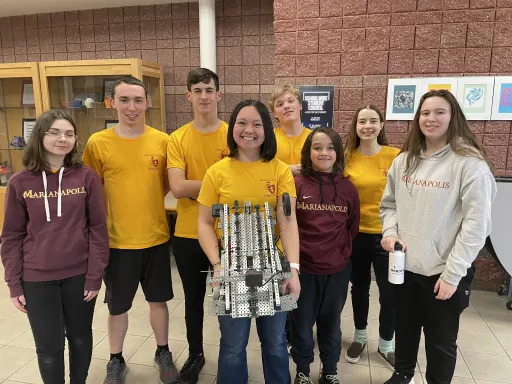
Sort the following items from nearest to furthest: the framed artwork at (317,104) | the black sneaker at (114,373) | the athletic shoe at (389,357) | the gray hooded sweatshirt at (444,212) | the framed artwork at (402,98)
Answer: the gray hooded sweatshirt at (444,212) → the black sneaker at (114,373) → the athletic shoe at (389,357) → the framed artwork at (402,98) → the framed artwork at (317,104)

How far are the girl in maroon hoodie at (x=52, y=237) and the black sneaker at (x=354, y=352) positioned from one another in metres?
1.43

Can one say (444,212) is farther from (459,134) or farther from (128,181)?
(128,181)

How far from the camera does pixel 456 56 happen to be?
2803mm

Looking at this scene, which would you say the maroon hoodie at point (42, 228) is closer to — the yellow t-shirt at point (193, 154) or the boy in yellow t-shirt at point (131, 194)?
the boy in yellow t-shirt at point (131, 194)

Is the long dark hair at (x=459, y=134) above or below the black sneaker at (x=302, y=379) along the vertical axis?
above

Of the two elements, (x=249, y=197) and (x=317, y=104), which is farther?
(x=317, y=104)

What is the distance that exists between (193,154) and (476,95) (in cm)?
225

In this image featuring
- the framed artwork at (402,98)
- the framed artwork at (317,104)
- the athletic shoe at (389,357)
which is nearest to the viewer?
the athletic shoe at (389,357)

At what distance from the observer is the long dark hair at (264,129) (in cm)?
152

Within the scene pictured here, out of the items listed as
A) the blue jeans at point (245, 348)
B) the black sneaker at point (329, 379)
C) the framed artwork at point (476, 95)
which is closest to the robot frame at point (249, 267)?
the blue jeans at point (245, 348)

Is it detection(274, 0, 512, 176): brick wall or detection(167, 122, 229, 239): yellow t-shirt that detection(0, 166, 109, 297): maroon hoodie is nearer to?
detection(167, 122, 229, 239): yellow t-shirt

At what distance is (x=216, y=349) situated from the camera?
228 cm

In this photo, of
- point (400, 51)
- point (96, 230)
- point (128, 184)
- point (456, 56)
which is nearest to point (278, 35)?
point (400, 51)

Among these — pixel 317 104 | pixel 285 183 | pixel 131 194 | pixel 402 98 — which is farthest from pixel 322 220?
pixel 402 98
